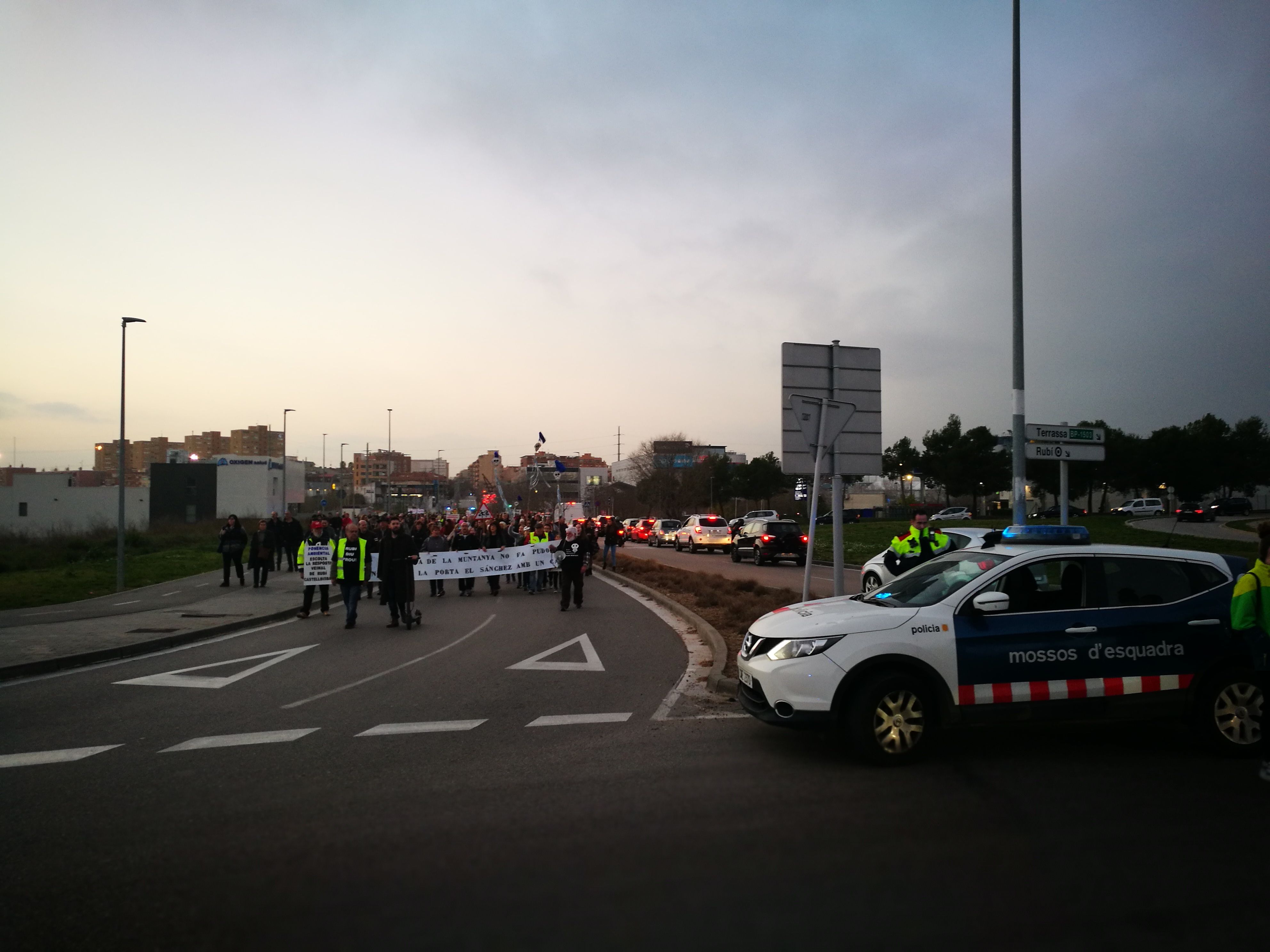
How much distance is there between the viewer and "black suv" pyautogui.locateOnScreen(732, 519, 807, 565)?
3209cm

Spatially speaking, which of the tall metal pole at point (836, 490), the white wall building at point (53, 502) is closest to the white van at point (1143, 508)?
the tall metal pole at point (836, 490)

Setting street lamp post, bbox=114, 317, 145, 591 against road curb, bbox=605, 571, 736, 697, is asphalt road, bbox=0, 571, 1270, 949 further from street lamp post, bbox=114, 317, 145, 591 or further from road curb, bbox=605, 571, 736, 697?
street lamp post, bbox=114, 317, 145, 591

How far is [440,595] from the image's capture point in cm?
2236

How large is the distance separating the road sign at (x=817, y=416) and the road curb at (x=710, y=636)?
2944mm

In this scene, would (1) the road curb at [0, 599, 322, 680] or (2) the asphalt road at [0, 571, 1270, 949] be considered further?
(1) the road curb at [0, 599, 322, 680]

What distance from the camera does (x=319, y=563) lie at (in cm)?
1761

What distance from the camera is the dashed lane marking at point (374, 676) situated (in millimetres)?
9234

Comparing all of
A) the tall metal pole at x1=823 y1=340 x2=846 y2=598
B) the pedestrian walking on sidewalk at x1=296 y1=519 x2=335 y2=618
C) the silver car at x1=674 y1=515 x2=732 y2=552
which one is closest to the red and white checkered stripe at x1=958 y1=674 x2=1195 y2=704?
the tall metal pole at x1=823 y1=340 x2=846 y2=598

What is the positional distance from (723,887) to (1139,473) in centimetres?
8197

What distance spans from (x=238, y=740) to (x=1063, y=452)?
11807mm

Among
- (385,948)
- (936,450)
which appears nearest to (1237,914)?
(385,948)

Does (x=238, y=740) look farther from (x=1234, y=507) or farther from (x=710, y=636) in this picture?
(x=1234, y=507)

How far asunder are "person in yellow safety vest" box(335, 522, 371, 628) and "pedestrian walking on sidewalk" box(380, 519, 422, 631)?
1.32ft

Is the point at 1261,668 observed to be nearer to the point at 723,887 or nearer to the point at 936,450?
the point at 723,887
